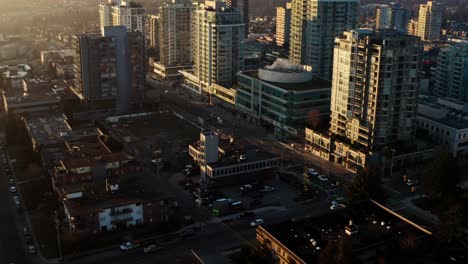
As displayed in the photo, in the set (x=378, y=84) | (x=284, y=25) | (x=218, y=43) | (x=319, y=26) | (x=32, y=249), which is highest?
(x=319, y=26)

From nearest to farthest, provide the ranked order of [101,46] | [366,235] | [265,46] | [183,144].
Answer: [366,235] → [183,144] → [101,46] → [265,46]

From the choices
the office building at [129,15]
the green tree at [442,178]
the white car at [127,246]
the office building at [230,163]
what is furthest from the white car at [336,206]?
the office building at [129,15]

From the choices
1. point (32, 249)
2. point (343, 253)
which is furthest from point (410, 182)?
point (32, 249)

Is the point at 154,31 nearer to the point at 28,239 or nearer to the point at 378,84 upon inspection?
the point at 378,84

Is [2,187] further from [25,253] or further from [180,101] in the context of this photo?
[180,101]

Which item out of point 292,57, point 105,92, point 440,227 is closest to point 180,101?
point 105,92

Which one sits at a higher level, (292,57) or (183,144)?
(292,57)

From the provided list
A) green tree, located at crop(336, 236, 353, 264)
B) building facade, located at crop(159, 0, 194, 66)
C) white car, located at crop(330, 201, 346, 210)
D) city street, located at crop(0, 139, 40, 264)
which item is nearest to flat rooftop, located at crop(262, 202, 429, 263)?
green tree, located at crop(336, 236, 353, 264)
